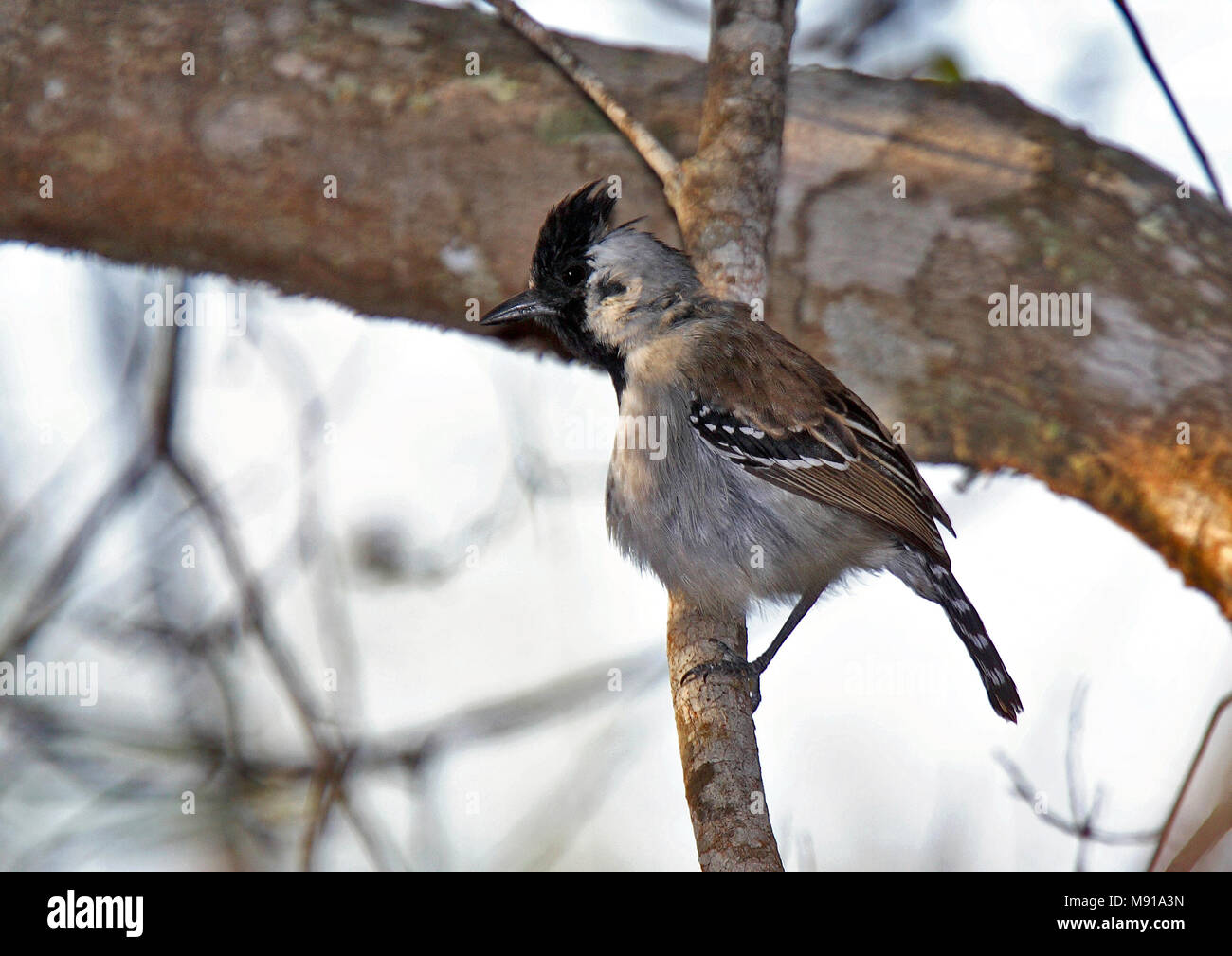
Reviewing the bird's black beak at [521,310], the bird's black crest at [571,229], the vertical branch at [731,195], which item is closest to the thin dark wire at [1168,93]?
the vertical branch at [731,195]

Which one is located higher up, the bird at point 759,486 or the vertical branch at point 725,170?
the vertical branch at point 725,170

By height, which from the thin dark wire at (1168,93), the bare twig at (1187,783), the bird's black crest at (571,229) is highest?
the thin dark wire at (1168,93)

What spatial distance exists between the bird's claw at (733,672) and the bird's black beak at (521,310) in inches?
51.9

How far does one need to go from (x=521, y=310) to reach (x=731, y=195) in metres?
0.75

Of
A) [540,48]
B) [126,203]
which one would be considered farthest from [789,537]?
[126,203]

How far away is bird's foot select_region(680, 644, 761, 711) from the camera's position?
3092mm

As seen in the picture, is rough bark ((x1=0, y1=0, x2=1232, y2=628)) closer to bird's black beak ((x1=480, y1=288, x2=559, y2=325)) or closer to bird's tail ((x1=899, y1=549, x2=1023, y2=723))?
bird's black beak ((x1=480, y1=288, x2=559, y2=325))

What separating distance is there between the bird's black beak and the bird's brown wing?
584mm

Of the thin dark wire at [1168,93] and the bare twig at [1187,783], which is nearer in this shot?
the bare twig at [1187,783]

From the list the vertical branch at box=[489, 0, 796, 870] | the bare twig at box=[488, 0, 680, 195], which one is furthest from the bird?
the bare twig at box=[488, 0, 680, 195]

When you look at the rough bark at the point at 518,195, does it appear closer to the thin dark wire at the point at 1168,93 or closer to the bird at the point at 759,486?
the thin dark wire at the point at 1168,93

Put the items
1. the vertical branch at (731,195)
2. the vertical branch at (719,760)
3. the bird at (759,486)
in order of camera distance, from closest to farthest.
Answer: the vertical branch at (719,760)
the vertical branch at (731,195)
the bird at (759,486)

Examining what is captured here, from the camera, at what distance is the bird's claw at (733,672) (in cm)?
309

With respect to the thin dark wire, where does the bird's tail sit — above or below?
below
